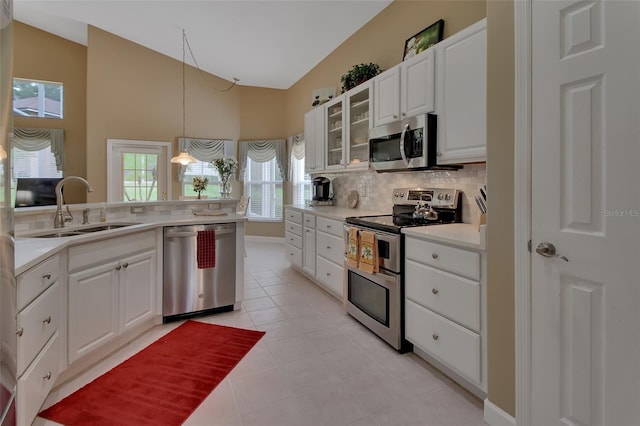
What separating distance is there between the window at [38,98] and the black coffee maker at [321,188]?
542 centimetres

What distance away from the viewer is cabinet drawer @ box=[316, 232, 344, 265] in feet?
10.7

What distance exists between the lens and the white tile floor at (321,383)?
170 cm

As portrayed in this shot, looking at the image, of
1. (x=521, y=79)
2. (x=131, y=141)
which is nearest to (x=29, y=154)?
(x=131, y=141)

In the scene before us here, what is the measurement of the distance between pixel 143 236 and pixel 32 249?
0.93 meters

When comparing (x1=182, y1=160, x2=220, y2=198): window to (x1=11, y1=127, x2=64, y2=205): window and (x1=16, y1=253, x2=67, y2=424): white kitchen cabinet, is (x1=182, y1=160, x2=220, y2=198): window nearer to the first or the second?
(x1=11, y1=127, x2=64, y2=205): window

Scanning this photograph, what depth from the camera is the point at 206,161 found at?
6.67 m

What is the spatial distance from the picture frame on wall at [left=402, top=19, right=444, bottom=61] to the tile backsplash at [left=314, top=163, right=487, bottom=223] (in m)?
1.13

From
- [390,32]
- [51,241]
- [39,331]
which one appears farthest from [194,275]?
[390,32]

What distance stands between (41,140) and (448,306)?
753 cm

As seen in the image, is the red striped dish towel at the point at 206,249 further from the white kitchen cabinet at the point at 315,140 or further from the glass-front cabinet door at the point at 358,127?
the white kitchen cabinet at the point at 315,140

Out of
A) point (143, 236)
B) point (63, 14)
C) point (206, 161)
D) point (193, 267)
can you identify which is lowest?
point (193, 267)

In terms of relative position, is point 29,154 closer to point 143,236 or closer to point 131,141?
point 131,141

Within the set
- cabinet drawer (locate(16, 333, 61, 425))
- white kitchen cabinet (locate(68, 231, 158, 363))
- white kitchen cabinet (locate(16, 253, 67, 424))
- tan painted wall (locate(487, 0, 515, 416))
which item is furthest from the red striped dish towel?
tan painted wall (locate(487, 0, 515, 416))

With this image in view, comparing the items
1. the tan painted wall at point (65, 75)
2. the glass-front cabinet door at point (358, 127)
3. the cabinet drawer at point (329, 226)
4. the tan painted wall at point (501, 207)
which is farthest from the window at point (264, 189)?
the tan painted wall at point (501, 207)
